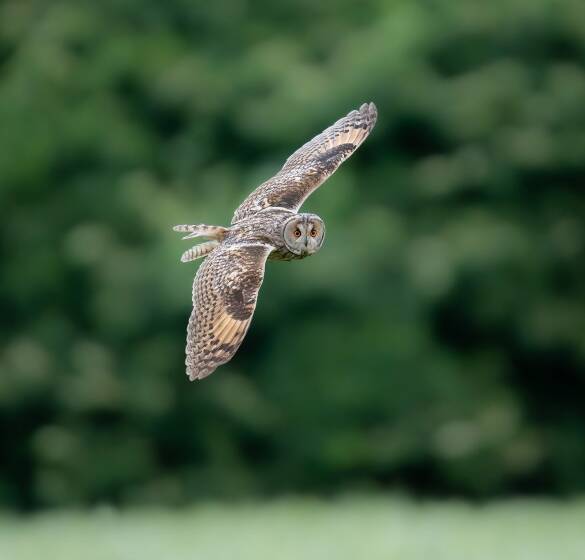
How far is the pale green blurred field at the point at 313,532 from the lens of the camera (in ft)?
19.7

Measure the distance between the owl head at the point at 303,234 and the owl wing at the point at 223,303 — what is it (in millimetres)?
55

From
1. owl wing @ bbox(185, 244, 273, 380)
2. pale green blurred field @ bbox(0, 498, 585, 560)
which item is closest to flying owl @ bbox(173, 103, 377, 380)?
owl wing @ bbox(185, 244, 273, 380)

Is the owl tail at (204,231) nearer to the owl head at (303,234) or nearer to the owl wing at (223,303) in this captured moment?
the owl wing at (223,303)

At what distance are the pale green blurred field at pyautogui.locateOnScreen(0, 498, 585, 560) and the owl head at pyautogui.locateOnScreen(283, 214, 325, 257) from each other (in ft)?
9.86

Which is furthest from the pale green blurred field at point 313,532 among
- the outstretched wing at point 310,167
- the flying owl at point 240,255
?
the flying owl at point 240,255

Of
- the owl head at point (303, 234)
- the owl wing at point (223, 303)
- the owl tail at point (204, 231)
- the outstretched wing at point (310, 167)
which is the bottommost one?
the owl wing at point (223, 303)

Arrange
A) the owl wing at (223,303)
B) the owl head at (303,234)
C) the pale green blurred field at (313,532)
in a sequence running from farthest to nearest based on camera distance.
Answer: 1. the pale green blurred field at (313,532)
2. the owl head at (303,234)
3. the owl wing at (223,303)

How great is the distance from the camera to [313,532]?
696 cm

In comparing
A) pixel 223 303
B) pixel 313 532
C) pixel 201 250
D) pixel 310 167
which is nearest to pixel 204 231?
pixel 201 250

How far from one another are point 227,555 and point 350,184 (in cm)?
315

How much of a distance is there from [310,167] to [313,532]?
3882 mm

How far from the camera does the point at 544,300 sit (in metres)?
8.67

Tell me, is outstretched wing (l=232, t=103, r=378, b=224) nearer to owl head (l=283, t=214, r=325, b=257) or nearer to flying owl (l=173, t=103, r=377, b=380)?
flying owl (l=173, t=103, r=377, b=380)

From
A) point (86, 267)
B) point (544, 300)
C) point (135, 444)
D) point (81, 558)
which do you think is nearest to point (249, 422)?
point (135, 444)
